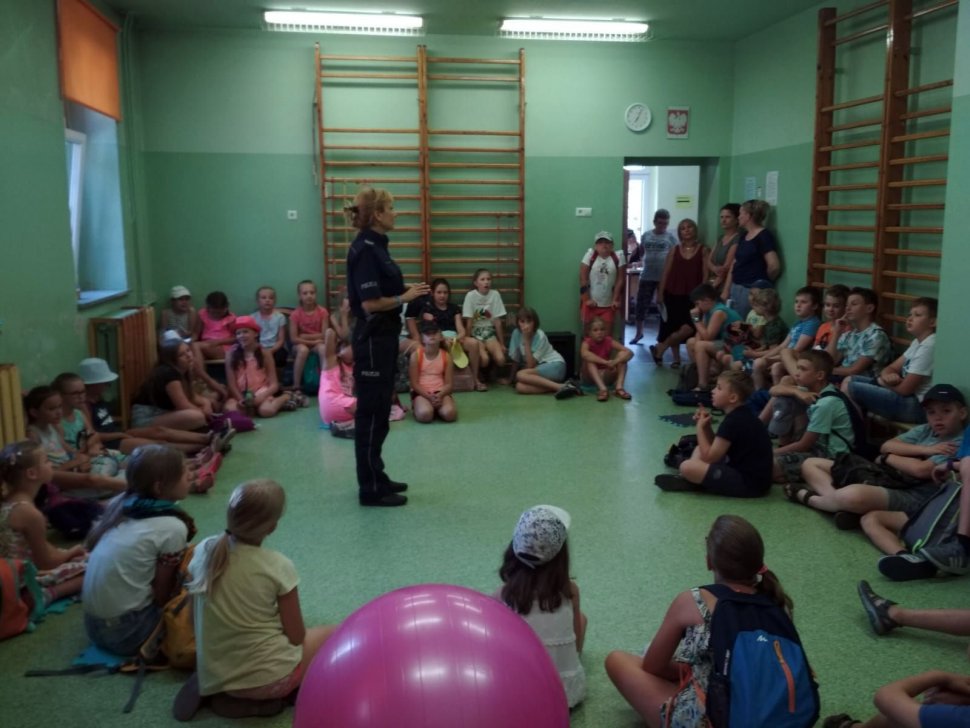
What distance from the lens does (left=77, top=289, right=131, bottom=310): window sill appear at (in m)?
5.88

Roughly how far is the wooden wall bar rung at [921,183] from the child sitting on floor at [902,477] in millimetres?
2062

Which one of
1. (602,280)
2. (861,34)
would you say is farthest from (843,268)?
(602,280)

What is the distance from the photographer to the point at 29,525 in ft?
9.96

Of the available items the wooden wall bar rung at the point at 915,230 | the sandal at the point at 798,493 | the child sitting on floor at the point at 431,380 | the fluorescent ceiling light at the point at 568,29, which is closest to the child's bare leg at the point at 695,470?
the sandal at the point at 798,493

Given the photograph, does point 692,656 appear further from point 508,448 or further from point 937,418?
point 508,448

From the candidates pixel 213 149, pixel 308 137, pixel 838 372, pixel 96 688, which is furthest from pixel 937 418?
pixel 213 149

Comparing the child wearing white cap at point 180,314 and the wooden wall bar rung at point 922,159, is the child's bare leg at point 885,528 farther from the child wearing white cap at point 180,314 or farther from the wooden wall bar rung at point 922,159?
the child wearing white cap at point 180,314

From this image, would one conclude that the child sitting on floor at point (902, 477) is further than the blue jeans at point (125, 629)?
Yes

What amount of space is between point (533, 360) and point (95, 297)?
3.61 metres

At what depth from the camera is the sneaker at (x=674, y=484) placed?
452 centimetres

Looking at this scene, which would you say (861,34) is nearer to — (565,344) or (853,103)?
(853,103)

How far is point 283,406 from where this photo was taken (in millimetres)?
6562

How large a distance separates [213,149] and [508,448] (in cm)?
448

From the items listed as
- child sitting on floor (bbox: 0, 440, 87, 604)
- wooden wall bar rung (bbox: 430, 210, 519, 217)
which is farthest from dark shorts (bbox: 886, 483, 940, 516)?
wooden wall bar rung (bbox: 430, 210, 519, 217)
